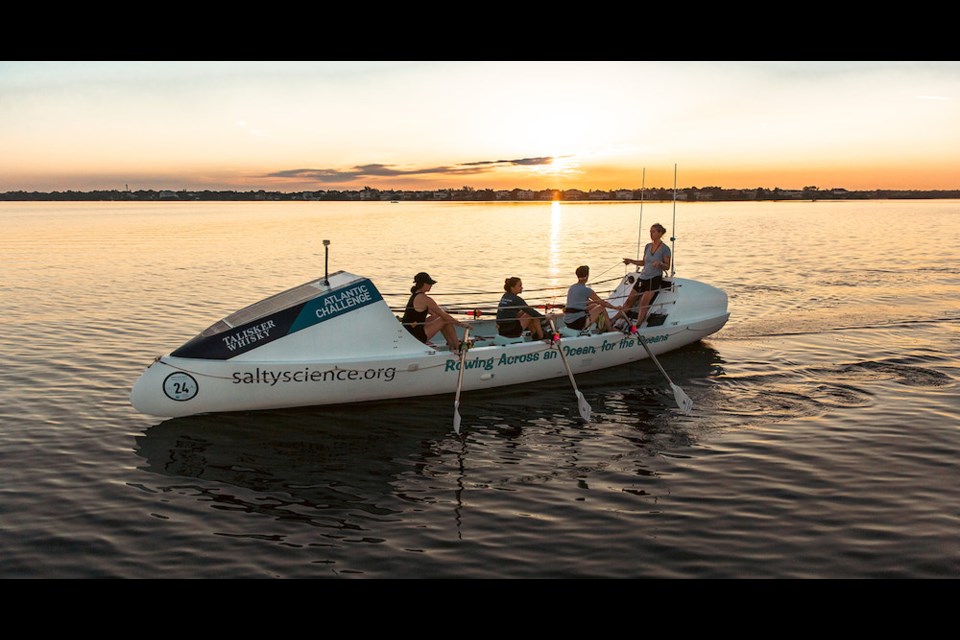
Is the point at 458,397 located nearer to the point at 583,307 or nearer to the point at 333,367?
the point at 333,367

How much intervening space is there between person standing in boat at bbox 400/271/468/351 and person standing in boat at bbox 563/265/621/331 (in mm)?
2815

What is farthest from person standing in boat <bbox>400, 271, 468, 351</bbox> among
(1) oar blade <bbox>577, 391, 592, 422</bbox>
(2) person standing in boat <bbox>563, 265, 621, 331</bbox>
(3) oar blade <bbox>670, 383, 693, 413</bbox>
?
(3) oar blade <bbox>670, 383, 693, 413</bbox>

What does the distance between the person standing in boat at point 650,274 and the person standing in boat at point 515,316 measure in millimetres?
2695

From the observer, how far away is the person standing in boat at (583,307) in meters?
15.5

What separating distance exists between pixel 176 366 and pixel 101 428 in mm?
1650

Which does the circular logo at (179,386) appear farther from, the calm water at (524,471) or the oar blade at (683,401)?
the oar blade at (683,401)

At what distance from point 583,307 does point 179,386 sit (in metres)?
7.66

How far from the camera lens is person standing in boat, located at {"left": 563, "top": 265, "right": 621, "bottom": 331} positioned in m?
15.5

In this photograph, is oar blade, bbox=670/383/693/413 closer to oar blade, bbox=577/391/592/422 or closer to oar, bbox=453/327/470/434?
oar blade, bbox=577/391/592/422

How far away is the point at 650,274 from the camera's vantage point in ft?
56.6

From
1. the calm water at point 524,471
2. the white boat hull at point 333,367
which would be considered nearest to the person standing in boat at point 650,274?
the calm water at point 524,471

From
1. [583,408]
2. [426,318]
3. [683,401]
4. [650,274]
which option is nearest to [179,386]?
[426,318]

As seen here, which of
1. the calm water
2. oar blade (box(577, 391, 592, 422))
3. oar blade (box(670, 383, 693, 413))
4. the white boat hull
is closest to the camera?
the calm water
